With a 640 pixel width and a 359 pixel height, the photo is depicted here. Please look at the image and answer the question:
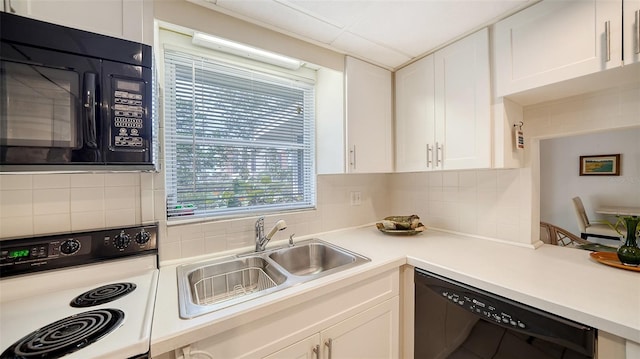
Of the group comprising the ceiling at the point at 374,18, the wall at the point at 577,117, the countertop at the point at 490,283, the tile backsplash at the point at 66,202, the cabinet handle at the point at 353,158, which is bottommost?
the countertop at the point at 490,283

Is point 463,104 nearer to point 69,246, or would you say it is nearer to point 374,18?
point 374,18

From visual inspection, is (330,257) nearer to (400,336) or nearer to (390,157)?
(400,336)

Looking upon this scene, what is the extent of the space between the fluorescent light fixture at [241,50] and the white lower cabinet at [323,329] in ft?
4.45

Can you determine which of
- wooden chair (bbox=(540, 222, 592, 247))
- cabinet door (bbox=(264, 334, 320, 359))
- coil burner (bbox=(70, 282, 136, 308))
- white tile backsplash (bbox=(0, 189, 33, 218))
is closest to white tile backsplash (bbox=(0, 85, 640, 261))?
white tile backsplash (bbox=(0, 189, 33, 218))

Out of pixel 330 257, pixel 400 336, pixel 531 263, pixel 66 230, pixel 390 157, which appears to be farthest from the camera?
pixel 390 157

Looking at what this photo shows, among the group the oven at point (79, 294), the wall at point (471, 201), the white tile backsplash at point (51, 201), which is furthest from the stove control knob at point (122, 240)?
the wall at point (471, 201)

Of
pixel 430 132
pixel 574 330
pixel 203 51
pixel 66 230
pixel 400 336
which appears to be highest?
pixel 203 51

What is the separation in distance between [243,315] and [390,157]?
148 cm

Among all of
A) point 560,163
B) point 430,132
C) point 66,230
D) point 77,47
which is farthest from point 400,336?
point 77,47

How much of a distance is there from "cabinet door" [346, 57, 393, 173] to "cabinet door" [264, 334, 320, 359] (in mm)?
1008

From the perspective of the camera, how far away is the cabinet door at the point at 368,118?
5.40 feet

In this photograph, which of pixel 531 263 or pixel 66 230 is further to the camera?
pixel 531 263

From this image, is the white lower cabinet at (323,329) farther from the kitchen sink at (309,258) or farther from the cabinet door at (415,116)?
the cabinet door at (415,116)

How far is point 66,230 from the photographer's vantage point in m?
1.01
